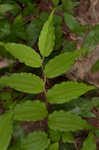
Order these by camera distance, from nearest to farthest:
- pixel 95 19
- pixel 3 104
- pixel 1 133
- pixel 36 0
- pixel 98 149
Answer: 1. pixel 1 133
2. pixel 98 149
3. pixel 3 104
4. pixel 95 19
5. pixel 36 0

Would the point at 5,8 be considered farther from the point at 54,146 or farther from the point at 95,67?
the point at 54,146

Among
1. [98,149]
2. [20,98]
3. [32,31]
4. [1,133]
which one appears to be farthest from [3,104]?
[98,149]

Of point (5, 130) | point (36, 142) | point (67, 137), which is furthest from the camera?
point (67, 137)

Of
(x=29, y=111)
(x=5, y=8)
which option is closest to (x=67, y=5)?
(x=5, y=8)

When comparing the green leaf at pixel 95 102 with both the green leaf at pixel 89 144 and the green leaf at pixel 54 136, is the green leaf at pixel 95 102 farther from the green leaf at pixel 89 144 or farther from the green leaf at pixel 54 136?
the green leaf at pixel 54 136

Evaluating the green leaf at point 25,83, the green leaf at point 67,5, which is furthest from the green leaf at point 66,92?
the green leaf at point 67,5

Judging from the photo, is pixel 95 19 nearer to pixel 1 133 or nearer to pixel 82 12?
pixel 82 12
